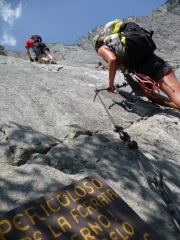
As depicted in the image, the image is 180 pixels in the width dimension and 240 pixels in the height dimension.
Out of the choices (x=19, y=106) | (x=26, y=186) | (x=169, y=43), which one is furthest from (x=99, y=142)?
(x=169, y=43)

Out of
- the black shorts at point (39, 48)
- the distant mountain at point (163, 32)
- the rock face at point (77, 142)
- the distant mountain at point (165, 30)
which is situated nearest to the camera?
the rock face at point (77, 142)

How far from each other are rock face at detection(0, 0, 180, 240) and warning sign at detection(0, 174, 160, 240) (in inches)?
7.6

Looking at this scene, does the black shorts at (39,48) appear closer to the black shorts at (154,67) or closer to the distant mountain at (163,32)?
the black shorts at (154,67)

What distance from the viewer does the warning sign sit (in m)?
2.47

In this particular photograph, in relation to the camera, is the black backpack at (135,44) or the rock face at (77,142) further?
the black backpack at (135,44)

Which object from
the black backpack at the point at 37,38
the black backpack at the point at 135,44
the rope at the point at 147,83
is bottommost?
the black backpack at the point at 37,38

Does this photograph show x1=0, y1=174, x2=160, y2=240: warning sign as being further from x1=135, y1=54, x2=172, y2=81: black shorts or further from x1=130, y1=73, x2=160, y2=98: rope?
x1=135, y1=54, x2=172, y2=81: black shorts

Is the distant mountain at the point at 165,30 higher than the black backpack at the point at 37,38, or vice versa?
the distant mountain at the point at 165,30

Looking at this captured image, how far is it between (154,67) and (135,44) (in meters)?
0.57

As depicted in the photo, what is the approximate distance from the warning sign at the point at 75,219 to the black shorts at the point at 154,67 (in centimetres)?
289

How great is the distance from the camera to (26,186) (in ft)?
10.0

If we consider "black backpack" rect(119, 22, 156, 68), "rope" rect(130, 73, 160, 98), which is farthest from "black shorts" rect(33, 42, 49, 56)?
"rope" rect(130, 73, 160, 98)

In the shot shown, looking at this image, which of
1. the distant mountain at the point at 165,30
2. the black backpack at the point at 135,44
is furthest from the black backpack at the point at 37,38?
the distant mountain at the point at 165,30

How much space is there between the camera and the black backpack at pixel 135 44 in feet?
16.4
